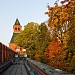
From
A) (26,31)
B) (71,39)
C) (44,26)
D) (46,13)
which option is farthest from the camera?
(26,31)

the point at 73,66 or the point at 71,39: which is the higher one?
the point at 71,39

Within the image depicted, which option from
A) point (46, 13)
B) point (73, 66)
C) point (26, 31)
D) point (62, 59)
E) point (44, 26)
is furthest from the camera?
point (26, 31)

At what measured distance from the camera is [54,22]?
40656mm

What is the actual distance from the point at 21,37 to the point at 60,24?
52443 mm

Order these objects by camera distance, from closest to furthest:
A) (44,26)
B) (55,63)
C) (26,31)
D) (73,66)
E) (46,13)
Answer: (73,66) < (55,63) < (46,13) < (44,26) < (26,31)

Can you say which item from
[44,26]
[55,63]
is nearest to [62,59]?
[55,63]

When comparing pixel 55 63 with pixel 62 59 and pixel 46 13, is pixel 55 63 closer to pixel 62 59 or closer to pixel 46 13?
pixel 62 59

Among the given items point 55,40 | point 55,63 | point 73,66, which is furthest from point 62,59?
point 73,66

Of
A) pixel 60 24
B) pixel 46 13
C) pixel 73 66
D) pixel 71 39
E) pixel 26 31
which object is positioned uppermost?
pixel 26 31

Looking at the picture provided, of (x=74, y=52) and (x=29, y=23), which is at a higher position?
(x=29, y=23)

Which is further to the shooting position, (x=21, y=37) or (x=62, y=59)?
(x=21, y=37)

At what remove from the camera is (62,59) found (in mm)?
35875

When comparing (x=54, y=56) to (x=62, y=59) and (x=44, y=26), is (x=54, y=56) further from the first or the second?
(x=44, y=26)

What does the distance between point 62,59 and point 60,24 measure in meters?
6.64
